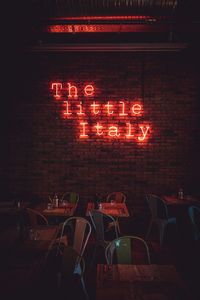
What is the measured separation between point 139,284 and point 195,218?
3.22m

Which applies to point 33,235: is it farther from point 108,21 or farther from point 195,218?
point 108,21

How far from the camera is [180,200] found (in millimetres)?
6387

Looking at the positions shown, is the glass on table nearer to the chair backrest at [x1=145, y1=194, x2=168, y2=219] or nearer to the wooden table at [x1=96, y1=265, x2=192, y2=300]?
the wooden table at [x1=96, y1=265, x2=192, y2=300]

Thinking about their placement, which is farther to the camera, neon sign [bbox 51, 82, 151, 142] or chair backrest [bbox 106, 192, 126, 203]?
neon sign [bbox 51, 82, 151, 142]

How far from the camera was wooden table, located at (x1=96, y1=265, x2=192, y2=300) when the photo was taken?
2.53 metres

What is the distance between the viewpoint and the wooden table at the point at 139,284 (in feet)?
8.29

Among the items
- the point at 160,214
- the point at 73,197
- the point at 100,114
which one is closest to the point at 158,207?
the point at 160,214

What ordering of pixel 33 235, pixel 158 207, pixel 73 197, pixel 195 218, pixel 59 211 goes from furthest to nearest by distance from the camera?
pixel 73 197
pixel 158 207
pixel 195 218
pixel 59 211
pixel 33 235

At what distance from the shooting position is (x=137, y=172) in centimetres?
712

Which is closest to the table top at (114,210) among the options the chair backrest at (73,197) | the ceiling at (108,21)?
the chair backrest at (73,197)

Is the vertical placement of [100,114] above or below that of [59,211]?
above

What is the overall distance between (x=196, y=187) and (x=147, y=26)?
357 cm

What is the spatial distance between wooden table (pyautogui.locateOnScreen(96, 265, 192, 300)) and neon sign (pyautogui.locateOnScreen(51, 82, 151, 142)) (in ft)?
14.0

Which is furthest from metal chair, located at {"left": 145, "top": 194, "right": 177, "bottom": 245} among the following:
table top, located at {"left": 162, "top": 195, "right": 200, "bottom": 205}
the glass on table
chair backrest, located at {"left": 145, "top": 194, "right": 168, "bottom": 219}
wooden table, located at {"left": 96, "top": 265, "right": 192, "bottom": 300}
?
wooden table, located at {"left": 96, "top": 265, "right": 192, "bottom": 300}
